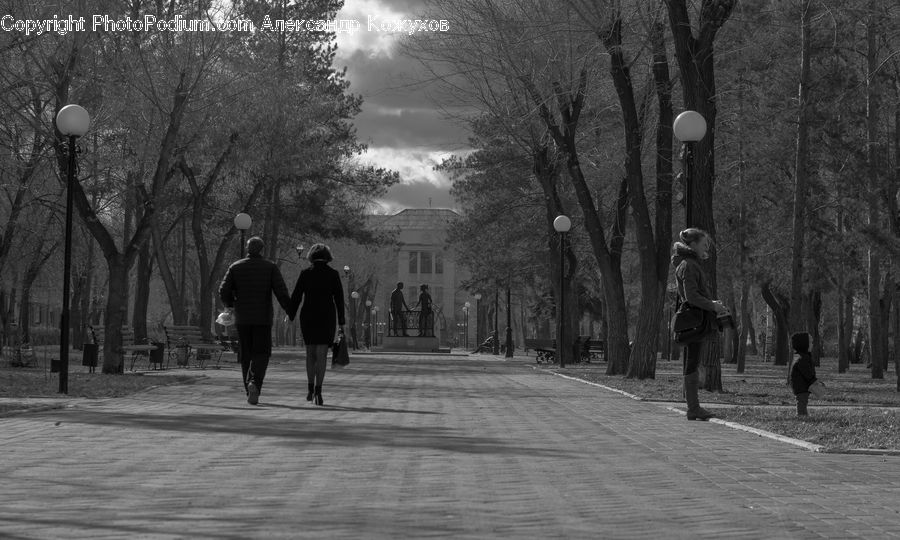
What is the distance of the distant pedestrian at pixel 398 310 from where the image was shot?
58.3 m

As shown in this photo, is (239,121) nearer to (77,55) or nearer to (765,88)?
(77,55)

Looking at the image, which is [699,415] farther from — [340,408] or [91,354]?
[91,354]

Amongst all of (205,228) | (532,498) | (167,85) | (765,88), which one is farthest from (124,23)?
(205,228)

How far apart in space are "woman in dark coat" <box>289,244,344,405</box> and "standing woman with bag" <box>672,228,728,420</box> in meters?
4.05

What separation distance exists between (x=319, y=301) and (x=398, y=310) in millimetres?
45823

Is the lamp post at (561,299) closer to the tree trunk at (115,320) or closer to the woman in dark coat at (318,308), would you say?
the tree trunk at (115,320)

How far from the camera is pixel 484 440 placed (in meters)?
10.7

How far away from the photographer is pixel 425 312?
204ft

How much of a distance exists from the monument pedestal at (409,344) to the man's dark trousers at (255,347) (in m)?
49.3

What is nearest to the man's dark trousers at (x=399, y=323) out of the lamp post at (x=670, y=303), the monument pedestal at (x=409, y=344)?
the monument pedestal at (x=409, y=344)

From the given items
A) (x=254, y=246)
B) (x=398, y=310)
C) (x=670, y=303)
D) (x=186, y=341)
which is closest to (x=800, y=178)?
(x=186, y=341)

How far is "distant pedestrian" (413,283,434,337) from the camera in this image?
60406 mm

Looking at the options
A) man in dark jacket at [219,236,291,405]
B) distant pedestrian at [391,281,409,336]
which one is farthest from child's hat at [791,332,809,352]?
distant pedestrian at [391,281,409,336]

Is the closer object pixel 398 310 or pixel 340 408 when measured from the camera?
pixel 340 408
